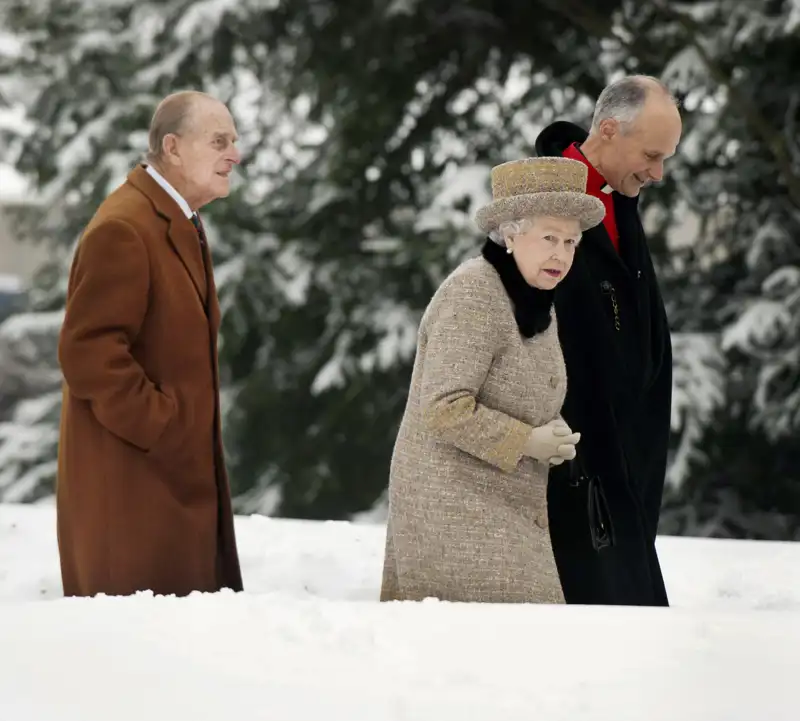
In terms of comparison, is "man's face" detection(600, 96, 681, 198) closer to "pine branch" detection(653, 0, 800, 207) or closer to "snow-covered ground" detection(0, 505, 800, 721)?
"snow-covered ground" detection(0, 505, 800, 721)

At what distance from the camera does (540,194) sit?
2.87 metres

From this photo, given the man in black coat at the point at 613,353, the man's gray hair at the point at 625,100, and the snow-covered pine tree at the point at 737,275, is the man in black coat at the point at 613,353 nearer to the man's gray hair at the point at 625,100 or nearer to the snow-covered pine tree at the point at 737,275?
the man's gray hair at the point at 625,100

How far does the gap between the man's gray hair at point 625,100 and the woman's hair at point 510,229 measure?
710 mm

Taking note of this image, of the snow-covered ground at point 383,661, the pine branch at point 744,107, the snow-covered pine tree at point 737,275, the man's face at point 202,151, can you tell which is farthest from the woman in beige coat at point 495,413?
the pine branch at point 744,107

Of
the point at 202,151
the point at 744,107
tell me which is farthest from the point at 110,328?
the point at 744,107

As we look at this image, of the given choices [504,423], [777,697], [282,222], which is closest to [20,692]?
[504,423]

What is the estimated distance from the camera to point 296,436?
9477mm

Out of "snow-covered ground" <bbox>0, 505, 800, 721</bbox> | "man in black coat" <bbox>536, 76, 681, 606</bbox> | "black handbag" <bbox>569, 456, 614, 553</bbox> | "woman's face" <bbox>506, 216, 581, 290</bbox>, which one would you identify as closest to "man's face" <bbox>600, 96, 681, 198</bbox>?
"man in black coat" <bbox>536, 76, 681, 606</bbox>

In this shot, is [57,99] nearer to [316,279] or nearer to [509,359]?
[316,279]

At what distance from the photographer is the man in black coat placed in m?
3.38

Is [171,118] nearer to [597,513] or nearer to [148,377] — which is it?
[148,377]

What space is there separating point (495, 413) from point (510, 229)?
0.42 meters

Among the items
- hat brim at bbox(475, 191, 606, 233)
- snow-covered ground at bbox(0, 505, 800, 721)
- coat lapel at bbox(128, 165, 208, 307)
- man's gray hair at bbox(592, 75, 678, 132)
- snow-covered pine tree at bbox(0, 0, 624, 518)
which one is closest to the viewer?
snow-covered ground at bbox(0, 505, 800, 721)

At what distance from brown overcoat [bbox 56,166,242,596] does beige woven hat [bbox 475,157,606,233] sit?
33.9 inches
